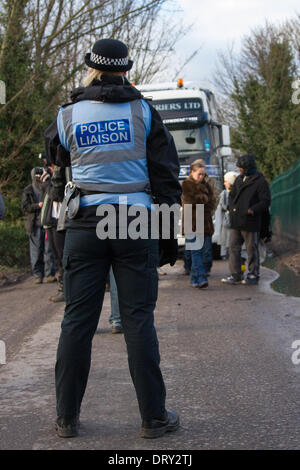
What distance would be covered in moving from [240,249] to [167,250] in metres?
6.95

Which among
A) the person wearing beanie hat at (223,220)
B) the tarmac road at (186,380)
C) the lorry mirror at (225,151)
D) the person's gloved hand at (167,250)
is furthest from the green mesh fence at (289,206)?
the person's gloved hand at (167,250)

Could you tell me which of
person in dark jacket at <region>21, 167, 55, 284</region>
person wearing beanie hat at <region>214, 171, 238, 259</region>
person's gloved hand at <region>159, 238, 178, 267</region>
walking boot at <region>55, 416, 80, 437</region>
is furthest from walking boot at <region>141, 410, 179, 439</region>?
person in dark jacket at <region>21, 167, 55, 284</region>

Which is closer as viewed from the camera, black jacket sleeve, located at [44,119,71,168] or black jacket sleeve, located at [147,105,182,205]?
black jacket sleeve, located at [147,105,182,205]

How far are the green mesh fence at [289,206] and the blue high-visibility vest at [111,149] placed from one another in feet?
39.5

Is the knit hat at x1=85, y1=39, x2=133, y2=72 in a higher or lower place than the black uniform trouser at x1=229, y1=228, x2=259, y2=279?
higher

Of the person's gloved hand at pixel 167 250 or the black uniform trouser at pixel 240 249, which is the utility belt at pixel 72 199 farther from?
the black uniform trouser at pixel 240 249

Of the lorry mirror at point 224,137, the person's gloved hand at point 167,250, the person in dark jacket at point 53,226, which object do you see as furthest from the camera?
the lorry mirror at point 224,137

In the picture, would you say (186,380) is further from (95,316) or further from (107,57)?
(107,57)

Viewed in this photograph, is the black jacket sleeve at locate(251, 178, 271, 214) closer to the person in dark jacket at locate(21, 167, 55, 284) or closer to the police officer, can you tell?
the person in dark jacket at locate(21, 167, 55, 284)

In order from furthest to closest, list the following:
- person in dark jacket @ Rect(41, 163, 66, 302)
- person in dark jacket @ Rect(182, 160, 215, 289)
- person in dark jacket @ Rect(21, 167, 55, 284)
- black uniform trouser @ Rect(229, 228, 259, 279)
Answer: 1. person in dark jacket @ Rect(21, 167, 55, 284)
2. black uniform trouser @ Rect(229, 228, 259, 279)
3. person in dark jacket @ Rect(182, 160, 215, 289)
4. person in dark jacket @ Rect(41, 163, 66, 302)

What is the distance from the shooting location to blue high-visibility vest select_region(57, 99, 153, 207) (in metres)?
3.70

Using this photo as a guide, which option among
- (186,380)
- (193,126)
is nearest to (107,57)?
(186,380)

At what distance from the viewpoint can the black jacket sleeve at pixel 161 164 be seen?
3.76 m

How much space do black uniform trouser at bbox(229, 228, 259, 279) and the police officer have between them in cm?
688
